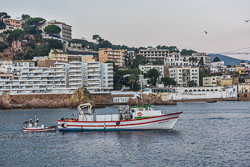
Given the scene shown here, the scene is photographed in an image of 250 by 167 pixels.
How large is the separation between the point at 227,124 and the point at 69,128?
951 inches

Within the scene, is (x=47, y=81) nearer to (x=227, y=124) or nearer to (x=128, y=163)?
(x=227, y=124)

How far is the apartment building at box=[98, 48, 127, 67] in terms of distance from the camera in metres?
188

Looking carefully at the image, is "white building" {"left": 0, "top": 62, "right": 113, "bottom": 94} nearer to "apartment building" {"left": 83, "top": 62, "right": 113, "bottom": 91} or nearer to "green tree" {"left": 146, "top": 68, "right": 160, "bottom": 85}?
"apartment building" {"left": 83, "top": 62, "right": 113, "bottom": 91}

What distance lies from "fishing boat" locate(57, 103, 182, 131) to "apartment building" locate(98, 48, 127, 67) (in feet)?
420

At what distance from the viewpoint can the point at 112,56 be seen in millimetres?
191000

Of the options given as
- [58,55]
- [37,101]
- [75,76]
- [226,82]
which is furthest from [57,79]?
[226,82]

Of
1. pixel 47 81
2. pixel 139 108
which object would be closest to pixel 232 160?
pixel 139 108

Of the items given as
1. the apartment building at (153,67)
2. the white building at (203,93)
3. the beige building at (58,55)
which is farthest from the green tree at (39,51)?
the white building at (203,93)

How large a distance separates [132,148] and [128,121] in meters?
10.9

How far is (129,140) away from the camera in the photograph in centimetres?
5131

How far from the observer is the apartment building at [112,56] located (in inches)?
7421

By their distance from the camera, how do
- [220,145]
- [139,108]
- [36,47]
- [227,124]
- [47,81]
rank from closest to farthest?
[220,145] < [139,108] < [227,124] < [47,81] < [36,47]

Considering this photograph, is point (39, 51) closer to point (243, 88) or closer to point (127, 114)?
point (243, 88)

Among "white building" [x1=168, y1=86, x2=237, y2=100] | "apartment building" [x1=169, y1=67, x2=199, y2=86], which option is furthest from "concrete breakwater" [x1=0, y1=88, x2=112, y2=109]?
"apartment building" [x1=169, y1=67, x2=199, y2=86]
